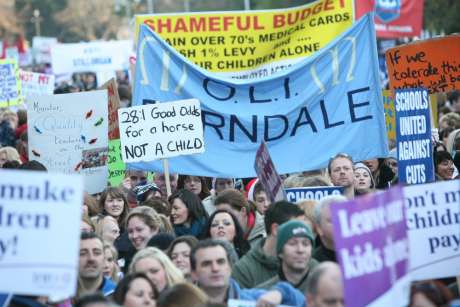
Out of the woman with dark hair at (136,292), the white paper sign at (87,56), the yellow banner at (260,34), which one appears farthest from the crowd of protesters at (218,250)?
the white paper sign at (87,56)

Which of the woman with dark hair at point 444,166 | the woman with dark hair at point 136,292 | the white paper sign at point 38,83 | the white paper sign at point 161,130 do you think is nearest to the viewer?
the woman with dark hair at point 136,292

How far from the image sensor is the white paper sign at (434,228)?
8031 millimetres

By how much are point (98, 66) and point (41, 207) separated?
24514mm

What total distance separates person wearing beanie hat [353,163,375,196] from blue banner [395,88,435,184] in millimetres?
599

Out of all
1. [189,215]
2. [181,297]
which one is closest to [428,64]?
[189,215]

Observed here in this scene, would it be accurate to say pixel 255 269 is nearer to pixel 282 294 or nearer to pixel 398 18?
pixel 282 294

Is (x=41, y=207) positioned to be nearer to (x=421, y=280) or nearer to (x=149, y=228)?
(x=421, y=280)

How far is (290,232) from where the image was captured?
870cm

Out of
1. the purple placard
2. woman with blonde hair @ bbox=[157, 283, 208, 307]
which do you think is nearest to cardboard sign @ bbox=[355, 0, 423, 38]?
woman with blonde hair @ bbox=[157, 283, 208, 307]

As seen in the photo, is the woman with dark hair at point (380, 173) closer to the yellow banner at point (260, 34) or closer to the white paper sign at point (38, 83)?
the yellow banner at point (260, 34)

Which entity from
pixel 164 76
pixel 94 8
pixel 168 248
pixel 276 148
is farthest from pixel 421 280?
pixel 94 8

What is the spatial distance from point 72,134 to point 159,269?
19.5 feet

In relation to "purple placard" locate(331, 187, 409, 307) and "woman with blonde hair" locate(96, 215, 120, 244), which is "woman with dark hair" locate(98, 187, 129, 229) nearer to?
"woman with blonde hair" locate(96, 215, 120, 244)

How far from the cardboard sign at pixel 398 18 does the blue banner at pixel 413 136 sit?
13.4m
